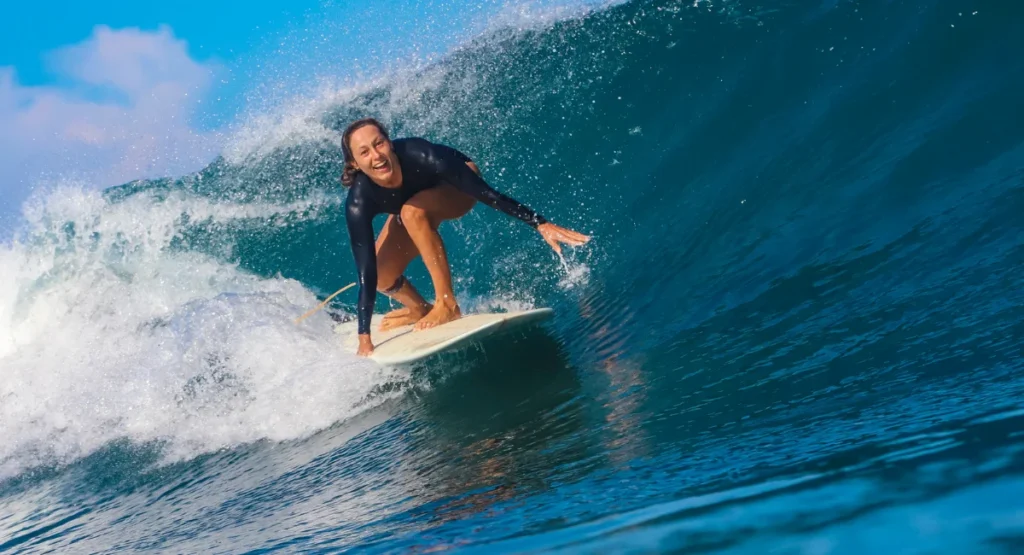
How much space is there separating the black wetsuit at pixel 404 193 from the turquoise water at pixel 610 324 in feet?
1.92

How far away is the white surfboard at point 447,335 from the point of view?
446cm

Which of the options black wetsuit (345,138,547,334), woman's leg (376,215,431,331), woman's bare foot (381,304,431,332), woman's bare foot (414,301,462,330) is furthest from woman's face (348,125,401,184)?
woman's bare foot (381,304,431,332)

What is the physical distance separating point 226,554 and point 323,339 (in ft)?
11.7

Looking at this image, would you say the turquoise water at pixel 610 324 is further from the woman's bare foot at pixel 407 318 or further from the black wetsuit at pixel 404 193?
the black wetsuit at pixel 404 193

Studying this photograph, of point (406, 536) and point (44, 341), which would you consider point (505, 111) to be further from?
point (406, 536)

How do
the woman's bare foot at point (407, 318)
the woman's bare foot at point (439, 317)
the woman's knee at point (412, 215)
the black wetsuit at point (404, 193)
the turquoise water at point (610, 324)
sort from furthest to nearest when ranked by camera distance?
the woman's bare foot at point (407, 318)
the woman's bare foot at point (439, 317)
the woman's knee at point (412, 215)
the black wetsuit at point (404, 193)
the turquoise water at point (610, 324)

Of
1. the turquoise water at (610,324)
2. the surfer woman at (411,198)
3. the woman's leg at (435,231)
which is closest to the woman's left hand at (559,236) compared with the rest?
the surfer woman at (411,198)

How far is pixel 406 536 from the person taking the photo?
218cm

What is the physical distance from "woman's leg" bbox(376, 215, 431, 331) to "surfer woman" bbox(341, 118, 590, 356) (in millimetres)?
478

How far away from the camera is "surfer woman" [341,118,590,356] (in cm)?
462

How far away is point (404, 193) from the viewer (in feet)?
16.1

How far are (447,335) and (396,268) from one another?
1.16m

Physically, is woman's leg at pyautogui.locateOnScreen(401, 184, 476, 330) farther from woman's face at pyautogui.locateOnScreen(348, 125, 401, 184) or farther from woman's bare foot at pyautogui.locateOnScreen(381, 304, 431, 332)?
woman's bare foot at pyautogui.locateOnScreen(381, 304, 431, 332)

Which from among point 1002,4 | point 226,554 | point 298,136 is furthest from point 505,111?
point 226,554
